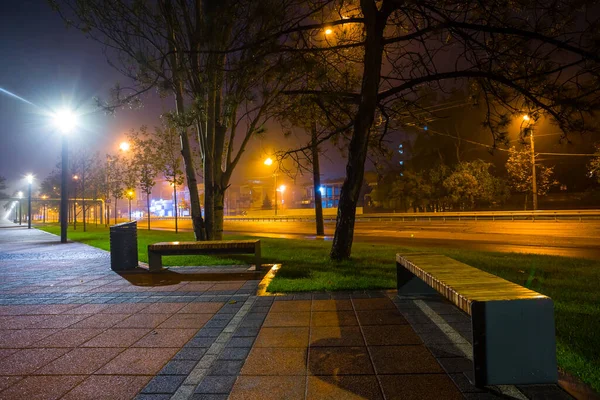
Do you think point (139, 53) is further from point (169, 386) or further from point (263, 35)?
point (169, 386)

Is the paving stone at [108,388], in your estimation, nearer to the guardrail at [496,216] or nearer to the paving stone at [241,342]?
the paving stone at [241,342]

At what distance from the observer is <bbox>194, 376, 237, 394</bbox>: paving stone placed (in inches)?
120

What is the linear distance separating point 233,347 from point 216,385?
0.84 metres

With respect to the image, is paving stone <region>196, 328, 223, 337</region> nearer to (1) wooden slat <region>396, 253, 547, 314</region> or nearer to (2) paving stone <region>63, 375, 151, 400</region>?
(2) paving stone <region>63, 375, 151, 400</region>

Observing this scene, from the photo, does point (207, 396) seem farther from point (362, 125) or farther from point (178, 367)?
point (362, 125)

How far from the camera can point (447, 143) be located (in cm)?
4344

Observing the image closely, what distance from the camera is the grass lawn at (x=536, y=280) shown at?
3615mm

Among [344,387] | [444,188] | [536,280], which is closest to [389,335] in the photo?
[344,387]

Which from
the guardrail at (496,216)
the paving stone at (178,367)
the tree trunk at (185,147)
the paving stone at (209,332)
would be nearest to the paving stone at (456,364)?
the paving stone at (178,367)

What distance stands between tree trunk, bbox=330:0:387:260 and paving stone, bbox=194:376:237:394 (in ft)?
Result: 19.2

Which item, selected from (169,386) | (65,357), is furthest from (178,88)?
(169,386)

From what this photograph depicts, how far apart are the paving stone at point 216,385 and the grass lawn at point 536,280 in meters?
2.68

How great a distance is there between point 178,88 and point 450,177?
3124cm

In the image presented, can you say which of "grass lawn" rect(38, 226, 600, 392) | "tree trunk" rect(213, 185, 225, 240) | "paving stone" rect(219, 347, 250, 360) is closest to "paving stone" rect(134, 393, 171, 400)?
"paving stone" rect(219, 347, 250, 360)
